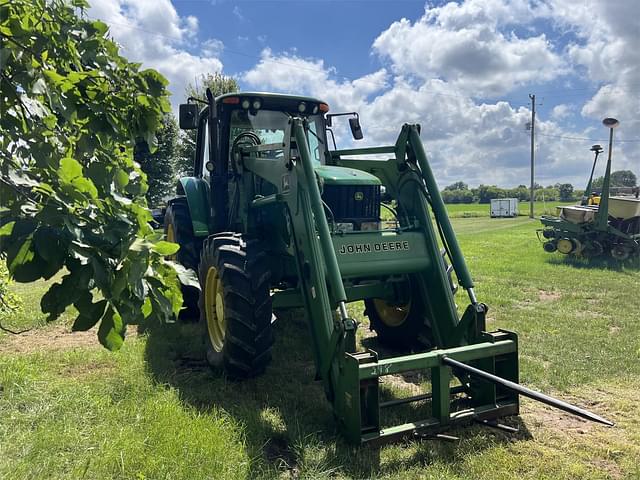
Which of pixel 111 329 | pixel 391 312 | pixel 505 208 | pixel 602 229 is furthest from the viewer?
pixel 505 208

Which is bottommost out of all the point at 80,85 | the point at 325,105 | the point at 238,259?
the point at 238,259

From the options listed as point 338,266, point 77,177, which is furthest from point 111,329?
point 338,266

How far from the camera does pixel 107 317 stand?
5.06 feet

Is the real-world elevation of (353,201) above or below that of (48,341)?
above

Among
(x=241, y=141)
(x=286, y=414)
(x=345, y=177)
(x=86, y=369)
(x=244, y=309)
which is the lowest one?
(x=286, y=414)

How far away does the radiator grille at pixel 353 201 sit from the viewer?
4770 millimetres

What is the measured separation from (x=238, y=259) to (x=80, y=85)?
102 inches

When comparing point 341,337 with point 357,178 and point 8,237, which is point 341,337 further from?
point 8,237

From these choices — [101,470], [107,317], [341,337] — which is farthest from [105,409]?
[107,317]

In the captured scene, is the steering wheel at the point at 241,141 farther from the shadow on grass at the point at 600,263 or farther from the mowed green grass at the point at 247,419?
the shadow on grass at the point at 600,263

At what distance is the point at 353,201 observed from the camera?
4.81m

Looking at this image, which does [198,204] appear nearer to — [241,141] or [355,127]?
[241,141]

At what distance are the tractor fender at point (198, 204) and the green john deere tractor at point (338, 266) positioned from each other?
0.02 meters

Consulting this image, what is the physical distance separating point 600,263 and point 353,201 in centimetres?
947
